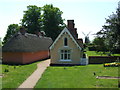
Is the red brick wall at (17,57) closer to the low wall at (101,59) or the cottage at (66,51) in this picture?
the cottage at (66,51)

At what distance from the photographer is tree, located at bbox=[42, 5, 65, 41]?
216ft

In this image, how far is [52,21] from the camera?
215 ft

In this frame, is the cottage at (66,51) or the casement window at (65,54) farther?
the casement window at (65,54)

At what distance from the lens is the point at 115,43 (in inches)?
1358

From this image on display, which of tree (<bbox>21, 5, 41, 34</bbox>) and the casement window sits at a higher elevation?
tree (<bbox>21, 5, 41, 34</bbox>)

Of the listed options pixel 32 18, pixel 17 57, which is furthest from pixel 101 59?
pixel 32 18

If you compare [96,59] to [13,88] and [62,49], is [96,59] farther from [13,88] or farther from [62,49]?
[13,88]

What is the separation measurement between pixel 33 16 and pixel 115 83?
58.8 metres

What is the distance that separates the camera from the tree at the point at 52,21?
6588 cm

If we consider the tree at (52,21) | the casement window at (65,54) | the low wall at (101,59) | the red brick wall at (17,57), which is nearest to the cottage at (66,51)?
the casement window at (65,54)

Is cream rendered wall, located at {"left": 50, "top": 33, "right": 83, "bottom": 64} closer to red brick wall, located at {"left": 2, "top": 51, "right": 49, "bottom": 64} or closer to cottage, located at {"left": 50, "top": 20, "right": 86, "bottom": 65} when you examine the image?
cottage, located at {"left": 50, "top": 20, "right": 86, "bottom": 65}

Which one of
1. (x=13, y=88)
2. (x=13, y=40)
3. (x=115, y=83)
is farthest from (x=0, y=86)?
(x=13, y=40)

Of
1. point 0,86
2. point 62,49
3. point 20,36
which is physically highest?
point 20,36

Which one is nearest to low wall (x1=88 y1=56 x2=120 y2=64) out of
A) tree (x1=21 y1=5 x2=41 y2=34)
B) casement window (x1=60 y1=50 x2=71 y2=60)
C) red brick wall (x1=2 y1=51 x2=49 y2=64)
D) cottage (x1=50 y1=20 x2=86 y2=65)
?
cottage (x1=50 y1=20 x2=86 y2=65)
